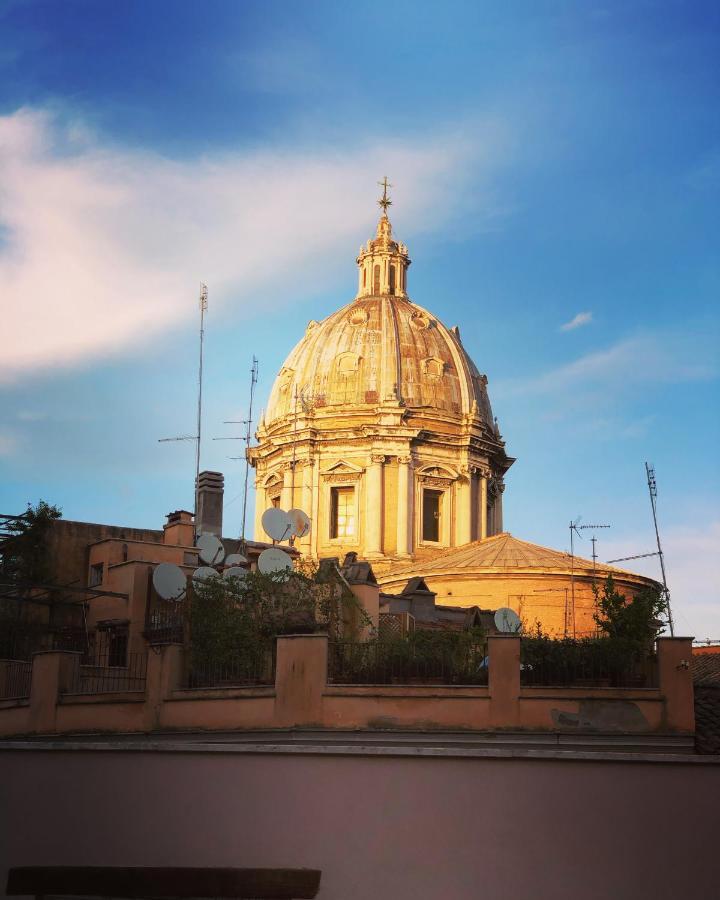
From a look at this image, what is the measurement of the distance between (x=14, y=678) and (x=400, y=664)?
7652 millimetres

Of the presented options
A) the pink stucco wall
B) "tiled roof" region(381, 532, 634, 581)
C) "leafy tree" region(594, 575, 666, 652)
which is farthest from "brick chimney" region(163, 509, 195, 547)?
the pink stucco wall

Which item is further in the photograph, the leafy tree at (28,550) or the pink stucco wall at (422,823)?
the leafy tree at (28,550)

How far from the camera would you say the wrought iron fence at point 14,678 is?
86.3 feet

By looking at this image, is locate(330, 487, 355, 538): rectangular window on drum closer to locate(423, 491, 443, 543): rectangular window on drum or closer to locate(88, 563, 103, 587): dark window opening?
locate(423, 491, 443, 543): rectangular window on drum

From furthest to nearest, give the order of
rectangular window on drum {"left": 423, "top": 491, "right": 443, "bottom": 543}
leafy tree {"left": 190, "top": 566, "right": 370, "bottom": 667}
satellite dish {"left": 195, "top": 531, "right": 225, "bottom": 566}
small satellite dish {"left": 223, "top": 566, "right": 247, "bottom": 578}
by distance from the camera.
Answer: rectangular window on drum {"left": 423, "top": 491, "right": 443, "bottom": 543}
satellite dish {"left": 195, "top": 531, "right": 225, "bottom": 566}
small satellite dish {"left": 223, "top": 566, "right": 247, "bottom": 578}
leafy tree {"left": 190, "top": 566, "right": 370, "bottom": 667}

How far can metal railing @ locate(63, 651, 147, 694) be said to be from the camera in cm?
A: 2517

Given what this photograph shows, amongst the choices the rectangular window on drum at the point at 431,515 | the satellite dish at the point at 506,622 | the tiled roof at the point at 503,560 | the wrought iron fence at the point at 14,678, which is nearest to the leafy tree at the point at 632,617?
the satellite dish at the point at 506,622

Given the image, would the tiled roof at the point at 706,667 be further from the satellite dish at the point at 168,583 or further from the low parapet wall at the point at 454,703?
the low parapet wall at the point at 454,703

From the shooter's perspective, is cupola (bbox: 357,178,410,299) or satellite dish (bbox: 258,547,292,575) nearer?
Answer: satellite dish (bbox: 258,547,292,575)

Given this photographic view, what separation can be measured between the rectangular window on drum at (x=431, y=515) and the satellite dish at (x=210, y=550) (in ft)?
81.0

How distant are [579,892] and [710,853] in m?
1.25

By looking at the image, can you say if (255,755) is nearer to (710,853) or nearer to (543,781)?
(543,781)

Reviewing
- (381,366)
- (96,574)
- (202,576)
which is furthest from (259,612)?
(381,366)

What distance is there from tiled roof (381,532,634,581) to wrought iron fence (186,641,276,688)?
20.8m
